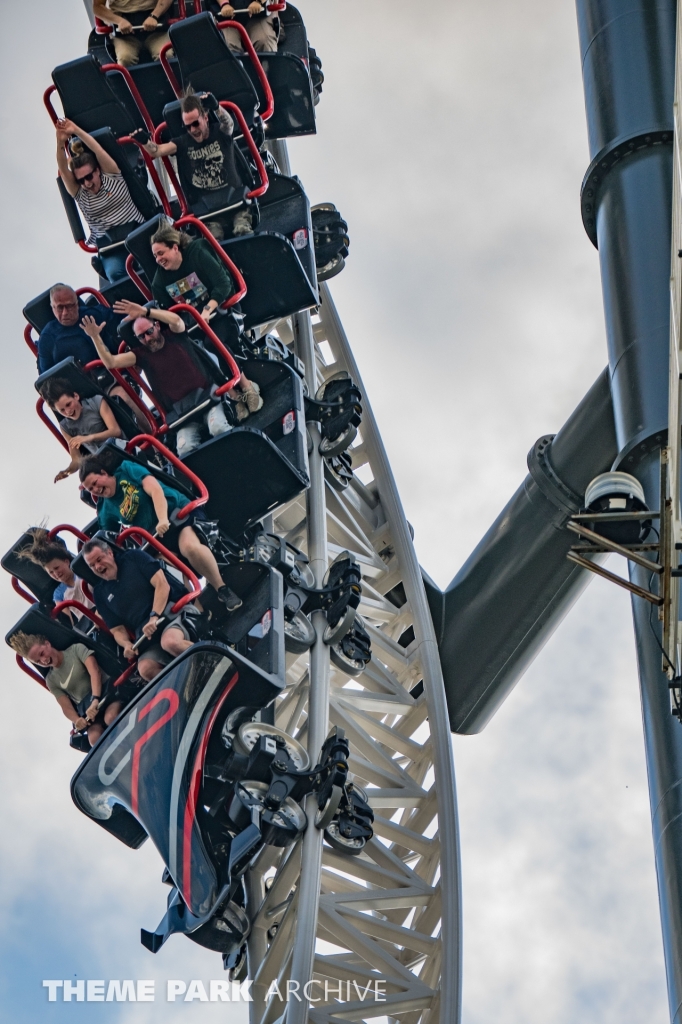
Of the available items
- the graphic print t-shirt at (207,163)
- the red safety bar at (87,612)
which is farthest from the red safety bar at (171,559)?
the graphic print t-shirt at (207,163)

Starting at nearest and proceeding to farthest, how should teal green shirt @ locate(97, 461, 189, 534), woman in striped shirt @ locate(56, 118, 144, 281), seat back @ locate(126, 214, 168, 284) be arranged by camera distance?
teal green shirt @ locate(97, 461, 189, 534), seat back @ locate(126, 214, 168, 284), woman in striped shirt @ locate(56, 118, 144, 281)

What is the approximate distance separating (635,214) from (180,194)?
4.01 meters

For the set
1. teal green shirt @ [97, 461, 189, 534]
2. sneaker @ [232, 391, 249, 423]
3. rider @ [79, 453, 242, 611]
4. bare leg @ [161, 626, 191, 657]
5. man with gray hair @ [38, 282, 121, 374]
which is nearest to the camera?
bare leg @ [161, 626, 191, 657]

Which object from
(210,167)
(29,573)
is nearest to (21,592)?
(29,573)

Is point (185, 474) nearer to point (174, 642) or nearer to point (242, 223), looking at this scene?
point (174, 642)

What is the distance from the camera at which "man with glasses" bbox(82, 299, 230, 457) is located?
1330cm

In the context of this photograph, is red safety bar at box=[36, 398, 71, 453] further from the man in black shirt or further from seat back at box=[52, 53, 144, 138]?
seat back at box=[52, 53, 144, 138]

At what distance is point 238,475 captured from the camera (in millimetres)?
13375

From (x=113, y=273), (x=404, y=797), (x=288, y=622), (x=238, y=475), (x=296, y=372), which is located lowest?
(x=404, y=797)

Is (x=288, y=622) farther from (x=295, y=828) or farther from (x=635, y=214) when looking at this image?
(x=635, y=214)

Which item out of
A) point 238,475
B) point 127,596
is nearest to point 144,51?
point 238,475

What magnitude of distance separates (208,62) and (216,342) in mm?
3426

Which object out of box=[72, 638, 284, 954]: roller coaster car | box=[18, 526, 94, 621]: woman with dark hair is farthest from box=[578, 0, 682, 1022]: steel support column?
box=[18, 526, 94, 621]: woman with dark hair

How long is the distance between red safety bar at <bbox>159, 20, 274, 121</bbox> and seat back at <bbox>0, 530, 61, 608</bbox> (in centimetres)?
436
